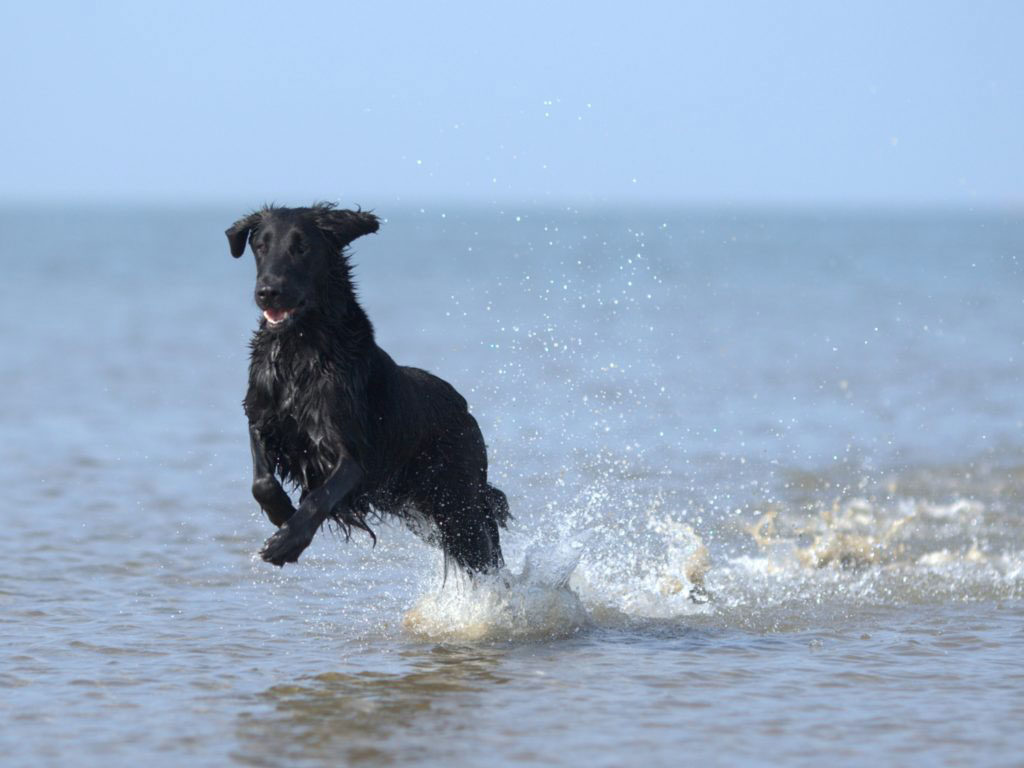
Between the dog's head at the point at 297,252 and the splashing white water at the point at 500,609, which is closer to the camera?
the dog's head at the point at 297,252

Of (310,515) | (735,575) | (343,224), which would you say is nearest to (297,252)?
(343,224)

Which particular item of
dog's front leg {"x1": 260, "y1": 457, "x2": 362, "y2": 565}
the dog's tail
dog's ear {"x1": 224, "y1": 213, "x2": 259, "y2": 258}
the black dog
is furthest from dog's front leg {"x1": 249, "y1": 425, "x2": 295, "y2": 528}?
the dog's tail

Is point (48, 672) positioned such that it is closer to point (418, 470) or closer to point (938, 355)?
point (418, 470)

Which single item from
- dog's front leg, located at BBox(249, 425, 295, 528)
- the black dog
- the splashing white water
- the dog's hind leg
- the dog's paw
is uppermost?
the black dog

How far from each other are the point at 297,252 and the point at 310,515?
1126mm

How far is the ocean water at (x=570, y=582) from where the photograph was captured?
5414 millimetres

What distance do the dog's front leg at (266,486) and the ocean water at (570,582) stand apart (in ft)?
2.16

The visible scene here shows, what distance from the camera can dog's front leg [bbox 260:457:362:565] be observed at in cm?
591

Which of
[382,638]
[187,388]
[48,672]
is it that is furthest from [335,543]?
[187,388]

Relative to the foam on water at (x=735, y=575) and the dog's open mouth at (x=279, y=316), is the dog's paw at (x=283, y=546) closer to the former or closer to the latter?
the dog's open mouth at (x=279, y=316)

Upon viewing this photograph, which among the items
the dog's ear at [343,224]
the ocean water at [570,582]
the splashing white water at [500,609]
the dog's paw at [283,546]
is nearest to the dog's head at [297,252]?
the dog's ear at [343,224]

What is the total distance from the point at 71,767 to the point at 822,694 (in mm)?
2796

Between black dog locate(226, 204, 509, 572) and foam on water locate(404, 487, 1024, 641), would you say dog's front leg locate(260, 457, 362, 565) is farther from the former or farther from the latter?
foam on water locate(404, 487, 1024, 641)

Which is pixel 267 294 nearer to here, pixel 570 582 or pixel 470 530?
pixel 470 530
